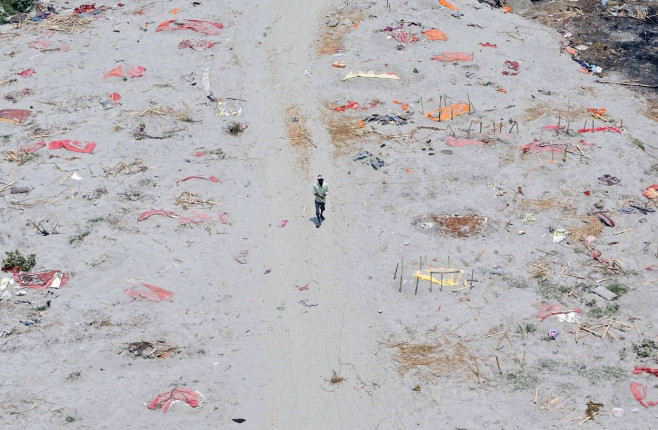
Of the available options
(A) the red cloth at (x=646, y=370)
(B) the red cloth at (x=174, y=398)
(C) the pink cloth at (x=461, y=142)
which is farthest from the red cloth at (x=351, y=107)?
(A) the red cloth at (x=646, y=370)

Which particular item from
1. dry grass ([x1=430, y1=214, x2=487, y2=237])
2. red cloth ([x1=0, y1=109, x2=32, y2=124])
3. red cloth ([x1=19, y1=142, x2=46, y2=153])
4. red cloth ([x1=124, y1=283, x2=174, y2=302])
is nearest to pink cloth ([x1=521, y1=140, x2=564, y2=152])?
dry grass ([x1=430, y1=214, x2=487, y2=237])

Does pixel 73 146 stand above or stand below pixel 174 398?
above

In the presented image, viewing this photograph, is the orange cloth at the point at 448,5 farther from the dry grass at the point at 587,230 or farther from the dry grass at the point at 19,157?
the dry grass at the point at 19,157

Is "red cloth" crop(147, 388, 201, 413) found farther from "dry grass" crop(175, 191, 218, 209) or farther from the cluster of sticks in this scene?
the cluster of sticks

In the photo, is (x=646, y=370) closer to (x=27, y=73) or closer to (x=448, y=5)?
(x=448, y=5)

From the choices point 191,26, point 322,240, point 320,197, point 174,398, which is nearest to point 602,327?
point 322,240

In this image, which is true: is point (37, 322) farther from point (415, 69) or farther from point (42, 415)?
point (415, 69)
